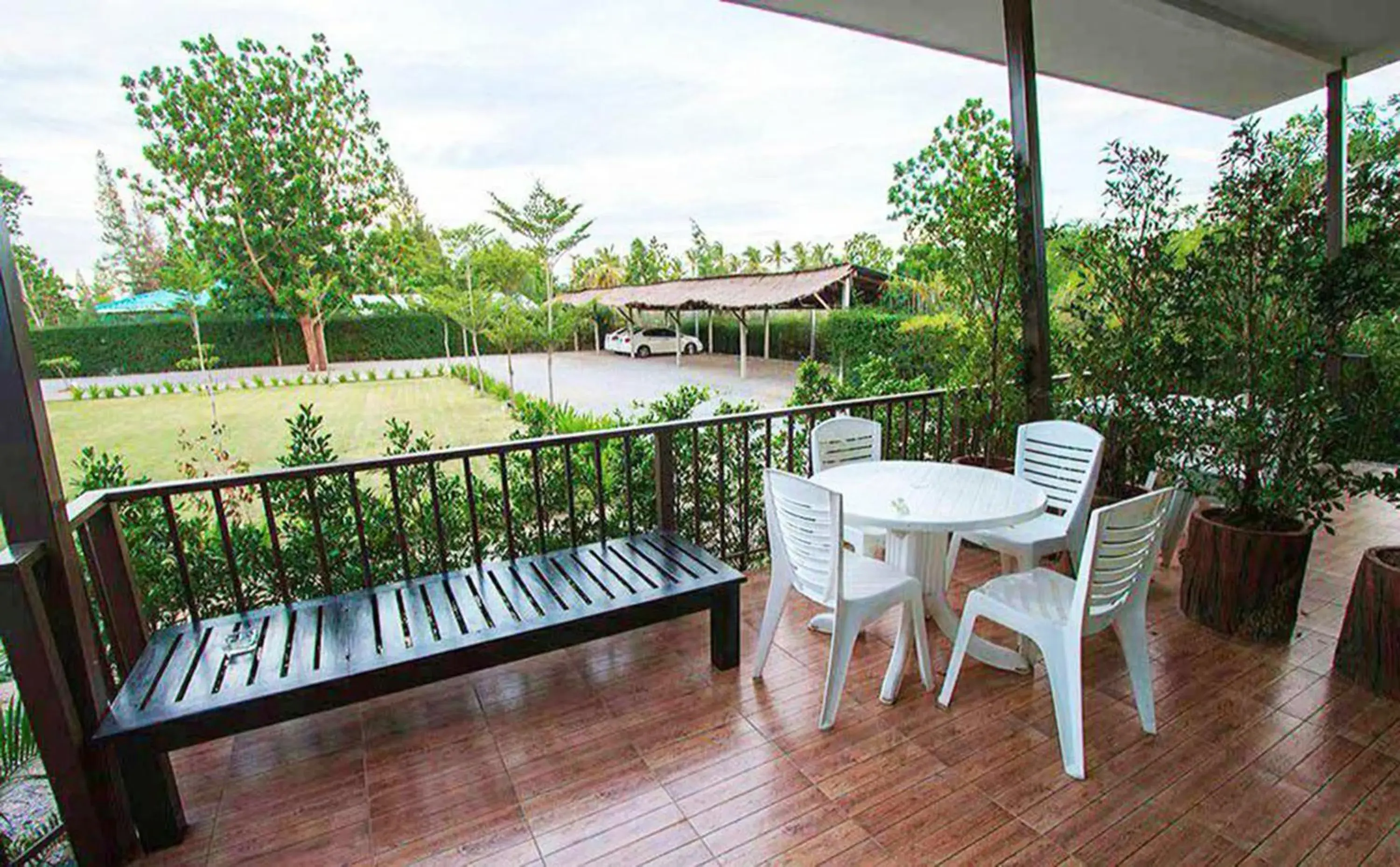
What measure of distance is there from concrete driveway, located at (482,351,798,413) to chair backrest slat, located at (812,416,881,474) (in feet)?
24.8

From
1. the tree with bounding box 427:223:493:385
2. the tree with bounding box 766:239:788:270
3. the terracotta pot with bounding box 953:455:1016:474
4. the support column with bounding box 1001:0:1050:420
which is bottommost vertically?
the terracotta pot with bounding box 953:455:1016:474

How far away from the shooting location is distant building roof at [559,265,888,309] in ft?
43.0

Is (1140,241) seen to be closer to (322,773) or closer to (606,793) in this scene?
(606,793)

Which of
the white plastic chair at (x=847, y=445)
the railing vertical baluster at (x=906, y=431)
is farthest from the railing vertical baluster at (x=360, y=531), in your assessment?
the railing vertical baluster at (x=906, y=431)

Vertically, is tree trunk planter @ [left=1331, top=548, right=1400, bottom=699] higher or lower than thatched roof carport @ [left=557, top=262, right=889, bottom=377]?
lower

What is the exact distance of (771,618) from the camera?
2320 mm

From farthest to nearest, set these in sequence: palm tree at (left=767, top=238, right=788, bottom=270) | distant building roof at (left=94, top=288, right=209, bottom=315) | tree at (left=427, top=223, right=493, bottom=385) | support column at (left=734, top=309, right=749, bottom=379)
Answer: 1. palm tree at (left=767, top=238, right=788, bottom=270)
2. support column at (left=734, top=309, right=749, bottom=379)
3. tree at (left=427, top=223, right=493, bottom=385)
4. distant building roof at (left=94, top=288, right=209, bottom=315)

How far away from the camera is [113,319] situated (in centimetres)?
1299

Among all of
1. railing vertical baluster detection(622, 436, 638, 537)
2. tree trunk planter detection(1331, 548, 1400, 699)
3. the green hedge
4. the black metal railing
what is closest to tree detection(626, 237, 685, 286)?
the green hedge

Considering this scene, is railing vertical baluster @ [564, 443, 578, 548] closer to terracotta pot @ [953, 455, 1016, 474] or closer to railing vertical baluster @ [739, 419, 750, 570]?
railing vertical baluster @ [739, 419, 750, 570]

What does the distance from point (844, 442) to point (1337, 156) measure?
5.16 m

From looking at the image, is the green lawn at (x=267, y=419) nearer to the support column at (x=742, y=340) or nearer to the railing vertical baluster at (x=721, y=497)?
the railing vertical baluster at (x=721, y=497)

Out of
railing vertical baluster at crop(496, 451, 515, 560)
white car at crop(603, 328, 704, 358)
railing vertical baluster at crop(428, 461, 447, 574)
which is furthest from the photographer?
white car at crop(603, 328, 704, 358)

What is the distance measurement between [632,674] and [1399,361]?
698 centimetres
